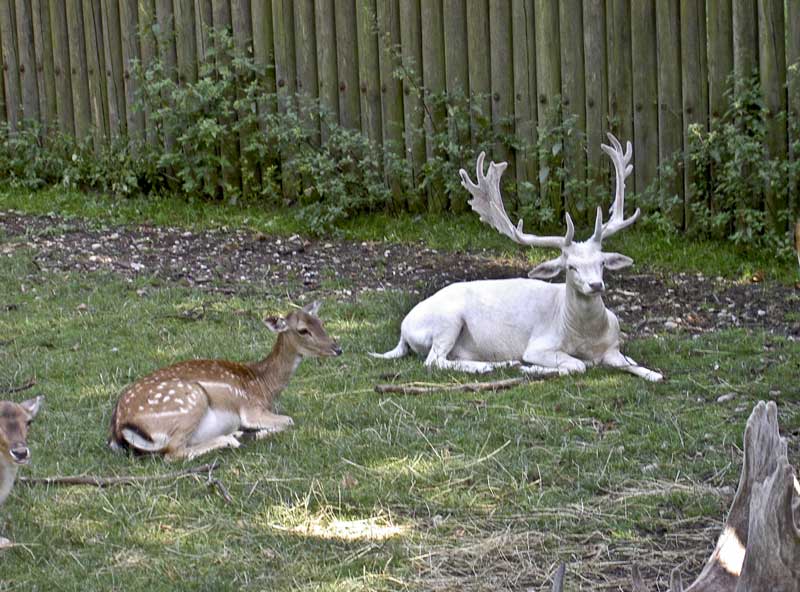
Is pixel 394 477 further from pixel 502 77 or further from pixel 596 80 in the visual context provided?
pixel 502 77

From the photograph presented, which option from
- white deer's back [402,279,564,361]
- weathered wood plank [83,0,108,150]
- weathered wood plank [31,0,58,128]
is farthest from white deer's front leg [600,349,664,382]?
weathered wood plank [31,0,58,128]

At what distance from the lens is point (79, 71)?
46.1 ft

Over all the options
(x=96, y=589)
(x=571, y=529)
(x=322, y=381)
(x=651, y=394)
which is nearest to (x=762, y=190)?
(x=651, y=394)

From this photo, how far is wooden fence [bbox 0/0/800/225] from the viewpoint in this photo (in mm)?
10586

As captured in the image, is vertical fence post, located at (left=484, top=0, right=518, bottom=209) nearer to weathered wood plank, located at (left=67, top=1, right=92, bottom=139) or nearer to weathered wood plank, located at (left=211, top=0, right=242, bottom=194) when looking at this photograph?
weathered wood plank, located at (left=211, top=0, right=242, bottom=194)

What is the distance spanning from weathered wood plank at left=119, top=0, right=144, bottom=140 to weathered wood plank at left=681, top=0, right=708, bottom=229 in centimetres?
539

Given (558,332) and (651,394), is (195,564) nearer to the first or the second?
(651,394)

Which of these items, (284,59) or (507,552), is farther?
(284,59)

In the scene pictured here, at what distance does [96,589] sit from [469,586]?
4.51ft

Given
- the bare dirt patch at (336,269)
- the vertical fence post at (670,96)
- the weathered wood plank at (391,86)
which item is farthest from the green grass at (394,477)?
the weathered wood plank at (391,86)

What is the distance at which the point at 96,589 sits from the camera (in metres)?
5.17

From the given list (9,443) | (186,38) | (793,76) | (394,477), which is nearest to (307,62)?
(186,38)

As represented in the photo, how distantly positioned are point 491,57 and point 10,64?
570cm

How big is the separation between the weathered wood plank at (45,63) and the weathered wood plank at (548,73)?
5.51 m
